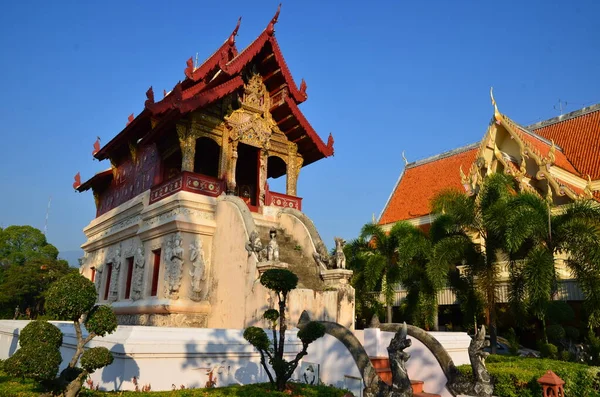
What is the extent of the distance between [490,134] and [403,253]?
8.19 m

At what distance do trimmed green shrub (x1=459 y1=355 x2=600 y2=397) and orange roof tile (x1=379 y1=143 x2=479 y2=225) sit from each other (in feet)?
47.5

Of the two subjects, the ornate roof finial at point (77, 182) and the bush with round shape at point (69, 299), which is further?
the ornate roof finial at point (77, 182)

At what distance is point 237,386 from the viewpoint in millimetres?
6324

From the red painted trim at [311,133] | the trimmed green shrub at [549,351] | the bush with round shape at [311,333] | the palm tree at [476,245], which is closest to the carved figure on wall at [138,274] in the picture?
the red painted trim at [311,133]

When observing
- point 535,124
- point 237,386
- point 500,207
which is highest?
point 535,124

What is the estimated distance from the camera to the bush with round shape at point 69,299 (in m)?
4.61

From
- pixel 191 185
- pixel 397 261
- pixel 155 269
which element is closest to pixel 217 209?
pixel 191 185

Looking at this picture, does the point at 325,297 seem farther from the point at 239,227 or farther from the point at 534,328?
the point at 534,328

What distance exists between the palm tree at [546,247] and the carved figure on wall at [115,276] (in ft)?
36.6

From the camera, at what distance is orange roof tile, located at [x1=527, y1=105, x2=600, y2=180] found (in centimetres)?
2034

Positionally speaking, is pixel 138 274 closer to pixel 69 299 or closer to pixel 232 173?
pixel 232 173

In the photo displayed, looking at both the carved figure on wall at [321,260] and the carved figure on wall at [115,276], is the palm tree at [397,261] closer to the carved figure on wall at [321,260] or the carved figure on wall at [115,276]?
Answer: the carved figure on wall at [321,260]

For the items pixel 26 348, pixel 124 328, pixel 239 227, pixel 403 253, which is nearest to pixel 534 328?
pixel 403 253

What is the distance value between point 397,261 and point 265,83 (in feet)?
24.2
